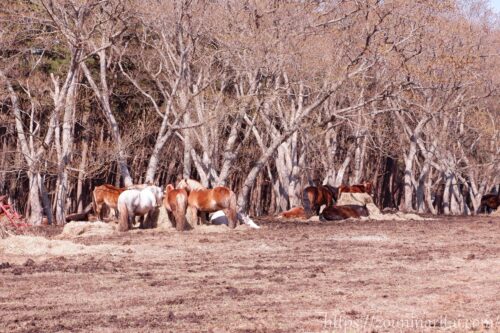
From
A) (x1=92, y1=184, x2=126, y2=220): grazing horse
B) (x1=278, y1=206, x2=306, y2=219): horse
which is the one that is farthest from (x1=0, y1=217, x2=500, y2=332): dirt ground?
(x1=278, y1=206, x2=306, y2=219): horse

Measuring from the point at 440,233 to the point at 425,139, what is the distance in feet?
70.6

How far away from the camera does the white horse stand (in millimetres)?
21703

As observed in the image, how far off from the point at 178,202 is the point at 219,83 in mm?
14505

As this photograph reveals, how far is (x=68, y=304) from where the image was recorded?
1088 centimetres

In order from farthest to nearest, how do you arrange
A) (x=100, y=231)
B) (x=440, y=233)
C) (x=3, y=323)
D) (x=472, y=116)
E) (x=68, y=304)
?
(x=472, y=116) → (x=440, y=233) → (x=100, y=231) → (x=68, y=304) → (x=3, y=323)

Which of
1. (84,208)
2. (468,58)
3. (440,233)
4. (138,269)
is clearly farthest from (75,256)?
(84,208)

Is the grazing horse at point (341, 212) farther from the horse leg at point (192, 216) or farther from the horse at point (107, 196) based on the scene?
the horse at point (107, 196)

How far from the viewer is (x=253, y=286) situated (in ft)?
41.3

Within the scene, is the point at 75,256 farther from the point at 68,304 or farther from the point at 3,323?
the point at 3,323

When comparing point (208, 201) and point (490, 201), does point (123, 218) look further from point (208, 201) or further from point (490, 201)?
point (490, 201)

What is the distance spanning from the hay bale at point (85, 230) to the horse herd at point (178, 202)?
0.43m

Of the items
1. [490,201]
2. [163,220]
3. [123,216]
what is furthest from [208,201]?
[490,201]

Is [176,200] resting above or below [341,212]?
above

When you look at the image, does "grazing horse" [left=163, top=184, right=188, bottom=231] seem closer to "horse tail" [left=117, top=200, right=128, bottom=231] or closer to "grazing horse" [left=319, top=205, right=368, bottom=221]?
"horse tail" [left=117, top=200, right=128, bottom=231]
